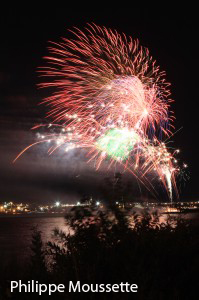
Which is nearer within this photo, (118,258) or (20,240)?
(118,258)

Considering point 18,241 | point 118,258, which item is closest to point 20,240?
point 18,241

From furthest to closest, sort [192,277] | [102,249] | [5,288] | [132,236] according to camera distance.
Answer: [132,236], [102,249], [192,277], [5,288]

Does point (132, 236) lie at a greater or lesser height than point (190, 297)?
greater

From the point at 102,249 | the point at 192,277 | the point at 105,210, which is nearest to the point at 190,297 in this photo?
the point at 192,277

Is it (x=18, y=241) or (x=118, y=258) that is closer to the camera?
(x=118, y=258)

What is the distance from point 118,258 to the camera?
532 centimetres

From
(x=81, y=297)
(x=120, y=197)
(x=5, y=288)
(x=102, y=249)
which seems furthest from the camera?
(x=120, y=197)

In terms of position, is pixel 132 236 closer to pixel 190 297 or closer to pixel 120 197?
pixel 120 197

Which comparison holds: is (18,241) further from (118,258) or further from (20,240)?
(118,258)

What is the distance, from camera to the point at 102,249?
5.53 meters

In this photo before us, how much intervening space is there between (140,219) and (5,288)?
306 cm

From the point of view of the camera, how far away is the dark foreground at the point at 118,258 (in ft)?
15.0

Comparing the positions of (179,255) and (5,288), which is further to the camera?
(179,255)

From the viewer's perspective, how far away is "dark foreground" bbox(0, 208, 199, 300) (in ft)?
15.0
